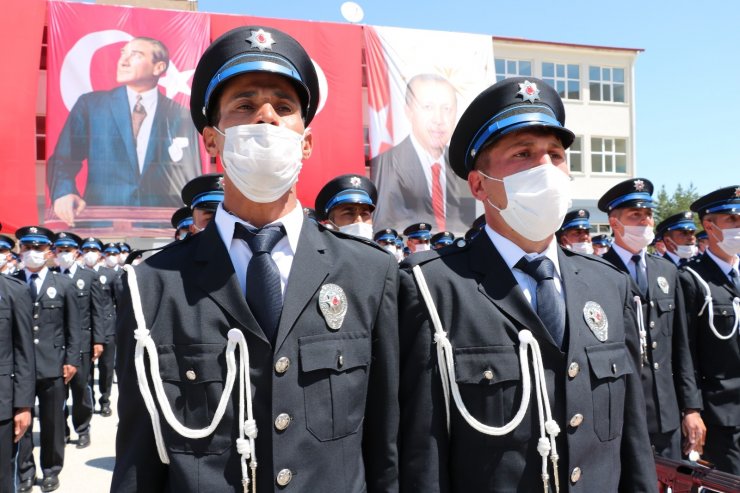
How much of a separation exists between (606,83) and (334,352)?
3456 centimetres

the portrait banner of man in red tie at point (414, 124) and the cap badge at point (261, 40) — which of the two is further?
the portrait banner of man in red tie at point (414, 124)

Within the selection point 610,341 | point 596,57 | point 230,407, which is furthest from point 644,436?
point 596,57

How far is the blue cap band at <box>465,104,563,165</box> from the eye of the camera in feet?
6.93

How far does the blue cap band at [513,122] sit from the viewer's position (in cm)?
211

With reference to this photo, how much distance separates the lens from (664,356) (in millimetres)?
4617

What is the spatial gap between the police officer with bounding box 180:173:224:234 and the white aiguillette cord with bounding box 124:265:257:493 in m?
2.62

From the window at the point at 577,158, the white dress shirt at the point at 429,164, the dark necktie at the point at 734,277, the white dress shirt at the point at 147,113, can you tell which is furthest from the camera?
the window at the point at 577,158

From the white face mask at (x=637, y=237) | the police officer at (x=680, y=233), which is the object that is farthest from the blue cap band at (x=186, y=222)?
the police officer at (x=680, y=233)

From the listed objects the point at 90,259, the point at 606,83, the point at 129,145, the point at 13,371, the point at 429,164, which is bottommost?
the point at 13,371

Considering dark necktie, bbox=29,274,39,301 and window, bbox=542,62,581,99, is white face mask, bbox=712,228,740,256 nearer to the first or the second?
dark necktie, bbox=29,274,39,301

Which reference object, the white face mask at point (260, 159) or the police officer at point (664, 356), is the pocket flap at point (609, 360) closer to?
the white face mask at point (260, 159)

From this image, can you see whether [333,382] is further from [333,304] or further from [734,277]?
[734,277]

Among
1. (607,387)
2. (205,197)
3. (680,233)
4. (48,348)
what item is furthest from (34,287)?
(680,233)

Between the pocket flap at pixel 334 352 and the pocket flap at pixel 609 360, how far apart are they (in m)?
0.78
